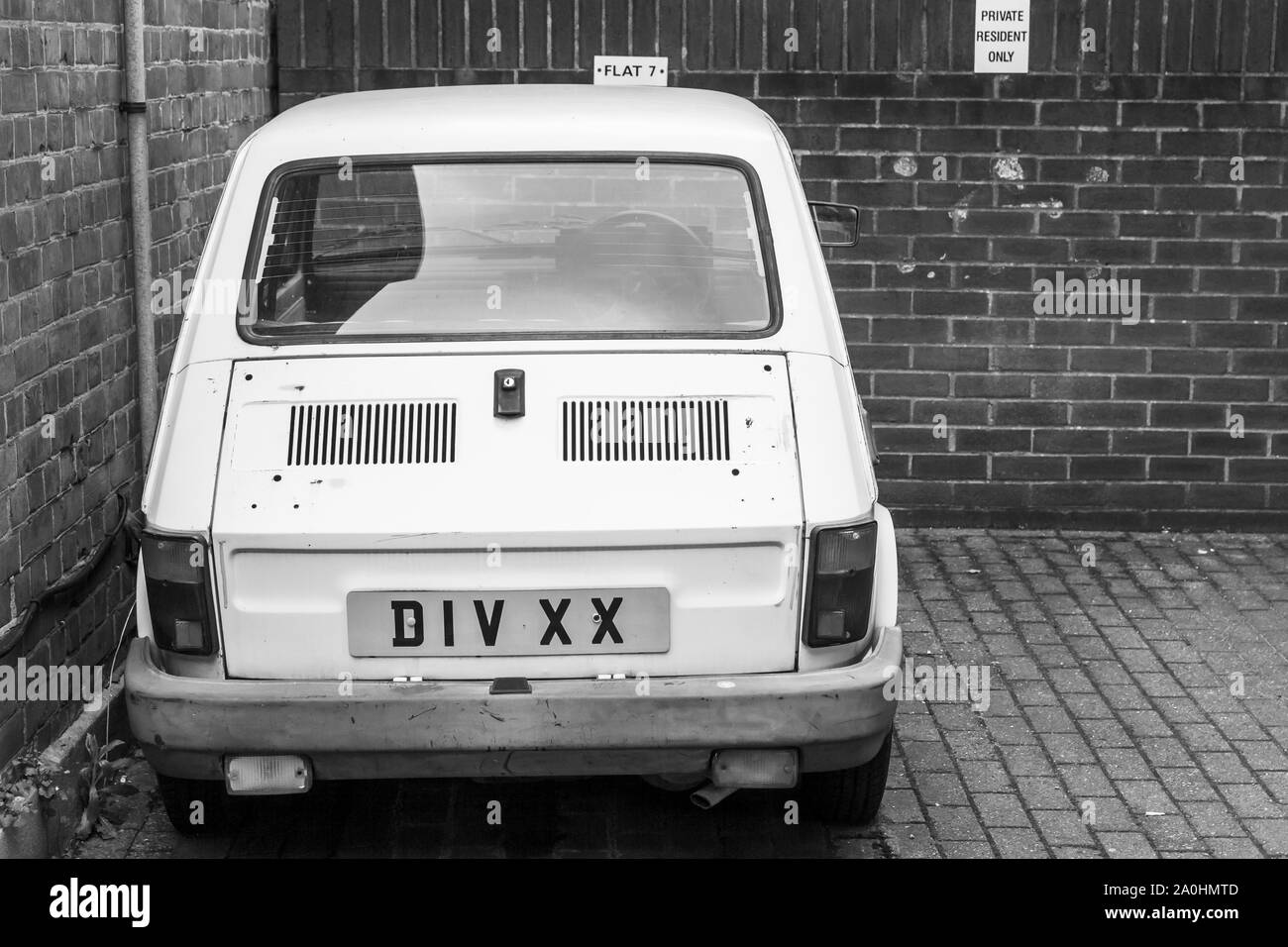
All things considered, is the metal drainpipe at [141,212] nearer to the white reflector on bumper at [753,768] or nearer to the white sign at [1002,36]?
the white reflector on bumper at [753,768]

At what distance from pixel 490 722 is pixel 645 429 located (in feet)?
2.51

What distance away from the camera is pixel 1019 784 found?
5.02 m

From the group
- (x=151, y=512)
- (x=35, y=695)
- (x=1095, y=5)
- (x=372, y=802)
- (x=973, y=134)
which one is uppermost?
(x=1095, y=5)

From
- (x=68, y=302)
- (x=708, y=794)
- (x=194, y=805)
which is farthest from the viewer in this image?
(x=68, y=302)

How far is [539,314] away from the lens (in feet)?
13.9

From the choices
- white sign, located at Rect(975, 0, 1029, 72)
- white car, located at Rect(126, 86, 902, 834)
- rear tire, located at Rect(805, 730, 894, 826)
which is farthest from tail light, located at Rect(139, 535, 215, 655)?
white sign, located at Rect(975, 0, 1029, 72)

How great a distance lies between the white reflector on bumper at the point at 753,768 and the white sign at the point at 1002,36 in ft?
15.2

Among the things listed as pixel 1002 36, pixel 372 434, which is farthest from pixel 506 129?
pixel 1002 36

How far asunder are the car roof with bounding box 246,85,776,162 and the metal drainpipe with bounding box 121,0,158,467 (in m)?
1.10

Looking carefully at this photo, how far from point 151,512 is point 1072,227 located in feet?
16.6

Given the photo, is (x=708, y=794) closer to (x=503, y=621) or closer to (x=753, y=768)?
(x=753, y=768)

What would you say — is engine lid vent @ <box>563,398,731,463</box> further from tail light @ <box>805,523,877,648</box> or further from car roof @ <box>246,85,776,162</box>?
car roof @ <box>246,85,776,162</box>

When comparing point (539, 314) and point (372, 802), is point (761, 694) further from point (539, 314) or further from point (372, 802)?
point (372, 802)
